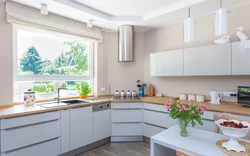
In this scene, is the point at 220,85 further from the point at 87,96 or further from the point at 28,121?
the point at 28,121

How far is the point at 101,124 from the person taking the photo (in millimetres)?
2918

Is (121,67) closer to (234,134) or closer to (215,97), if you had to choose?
(215,97)

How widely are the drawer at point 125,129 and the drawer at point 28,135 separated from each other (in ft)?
3.65

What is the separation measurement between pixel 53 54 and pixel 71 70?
0.48 m

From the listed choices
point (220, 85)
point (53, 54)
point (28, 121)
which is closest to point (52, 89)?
point (53, 54)

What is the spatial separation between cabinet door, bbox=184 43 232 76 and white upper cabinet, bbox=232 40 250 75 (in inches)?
2.4

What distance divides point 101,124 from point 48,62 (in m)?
1.56

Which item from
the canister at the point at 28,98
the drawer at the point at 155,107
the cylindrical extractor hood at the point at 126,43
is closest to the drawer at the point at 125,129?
the drawer at the point at 155,107

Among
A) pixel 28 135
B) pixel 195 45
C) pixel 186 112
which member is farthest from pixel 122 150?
pixel 195 45

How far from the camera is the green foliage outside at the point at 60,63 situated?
2680mm

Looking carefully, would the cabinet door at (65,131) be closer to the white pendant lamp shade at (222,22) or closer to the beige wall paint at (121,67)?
the beige wall paint at (121,67)

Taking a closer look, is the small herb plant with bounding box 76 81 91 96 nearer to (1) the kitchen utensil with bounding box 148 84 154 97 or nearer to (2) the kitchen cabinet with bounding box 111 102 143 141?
(2) the kitchen cabinet with bounding box 111 102 143 141

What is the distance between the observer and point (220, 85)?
266 cm

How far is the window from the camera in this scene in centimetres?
260
